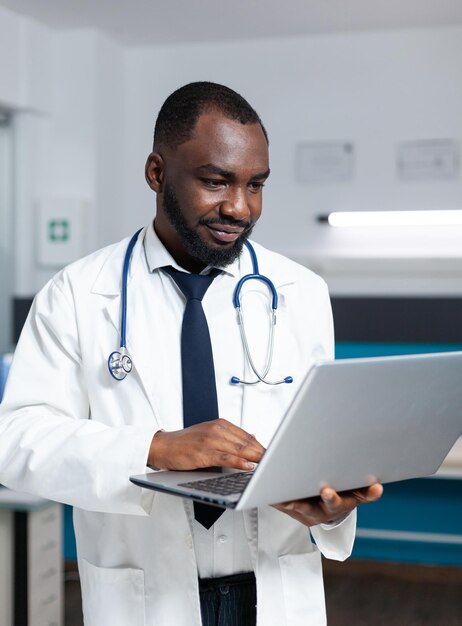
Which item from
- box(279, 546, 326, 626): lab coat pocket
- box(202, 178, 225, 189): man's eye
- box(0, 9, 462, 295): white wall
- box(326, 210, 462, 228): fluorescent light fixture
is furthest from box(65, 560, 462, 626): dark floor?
box(202, 178, 225, 189): man's eye

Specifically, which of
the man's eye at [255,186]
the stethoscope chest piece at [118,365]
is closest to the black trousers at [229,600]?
the stethoscope chest piece at [118,365]

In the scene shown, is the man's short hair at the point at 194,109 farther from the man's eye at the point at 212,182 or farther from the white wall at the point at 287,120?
the white wall at the point at 287,120

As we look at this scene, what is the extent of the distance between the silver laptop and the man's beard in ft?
1.07

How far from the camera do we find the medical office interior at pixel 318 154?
396cm

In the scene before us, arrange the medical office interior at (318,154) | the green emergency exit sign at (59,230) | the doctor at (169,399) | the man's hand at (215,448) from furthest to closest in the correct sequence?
the green emergency exit sign at (59,230) < the medical office interior at (318,154) < the doctor at (169,399) < the man's hand at (215,448)

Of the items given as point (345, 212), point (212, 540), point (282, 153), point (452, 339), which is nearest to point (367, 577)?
point (452, 339)

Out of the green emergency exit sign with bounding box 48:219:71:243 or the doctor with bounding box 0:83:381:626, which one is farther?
the green emergency exit sign with bounding box 48:219:71:243

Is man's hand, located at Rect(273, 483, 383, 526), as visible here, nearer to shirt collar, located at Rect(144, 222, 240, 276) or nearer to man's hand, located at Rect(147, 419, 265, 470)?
man's hand, located at Rect(147, 419, 265, 470)

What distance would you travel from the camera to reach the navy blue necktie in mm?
1299

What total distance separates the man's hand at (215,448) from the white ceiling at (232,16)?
9.65 ft

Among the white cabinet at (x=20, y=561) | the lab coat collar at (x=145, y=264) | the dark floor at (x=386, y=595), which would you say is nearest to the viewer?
the lab coat collar at (x=145, y=264)

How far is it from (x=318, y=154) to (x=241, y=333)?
2.92 meters

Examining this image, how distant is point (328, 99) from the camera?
4160 mm

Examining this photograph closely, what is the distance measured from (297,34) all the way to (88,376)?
322 centimetres
